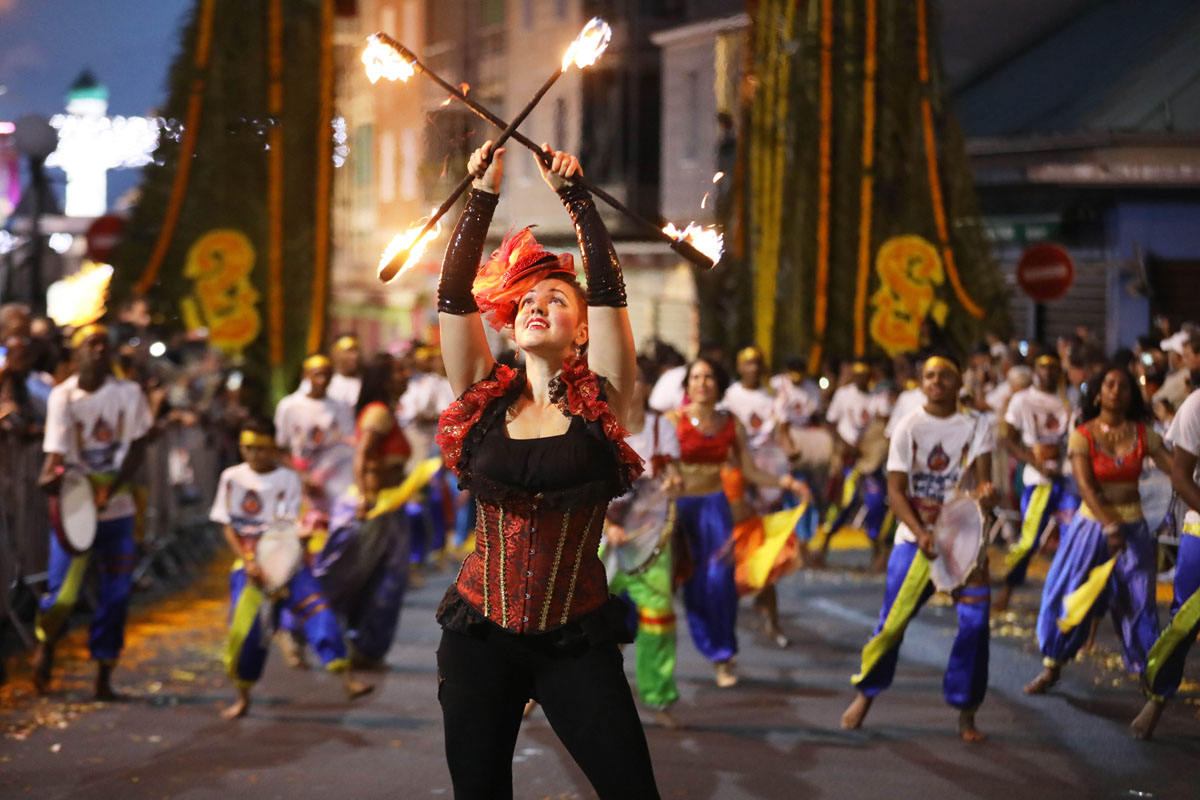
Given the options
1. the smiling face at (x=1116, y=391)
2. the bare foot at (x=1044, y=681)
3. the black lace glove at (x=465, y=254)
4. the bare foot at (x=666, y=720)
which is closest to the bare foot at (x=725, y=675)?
the bare foot at (x=666, y=720)

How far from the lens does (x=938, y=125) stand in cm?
1880

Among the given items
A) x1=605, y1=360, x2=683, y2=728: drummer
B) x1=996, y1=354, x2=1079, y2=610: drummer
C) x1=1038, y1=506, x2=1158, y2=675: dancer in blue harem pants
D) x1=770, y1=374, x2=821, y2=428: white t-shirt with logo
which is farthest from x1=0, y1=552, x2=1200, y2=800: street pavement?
x1=770, y1=374, x2=821, y2=428: white t-shirt with logo

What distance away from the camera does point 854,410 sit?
15945 millimetres

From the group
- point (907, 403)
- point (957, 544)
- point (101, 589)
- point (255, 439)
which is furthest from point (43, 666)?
point (907, 403)

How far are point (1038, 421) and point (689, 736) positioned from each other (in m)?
5.07

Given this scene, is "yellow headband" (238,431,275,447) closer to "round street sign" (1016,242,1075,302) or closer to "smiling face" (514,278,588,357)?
"smiling face" (514,278,588,357)

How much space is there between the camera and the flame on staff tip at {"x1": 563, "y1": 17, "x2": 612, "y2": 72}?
14.6 feet

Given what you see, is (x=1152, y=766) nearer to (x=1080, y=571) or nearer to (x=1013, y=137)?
(x=1080, y=571)

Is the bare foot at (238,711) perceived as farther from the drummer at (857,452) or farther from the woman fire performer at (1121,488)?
the drummer at (857,452)

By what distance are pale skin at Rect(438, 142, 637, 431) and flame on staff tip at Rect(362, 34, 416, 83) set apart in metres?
0.35

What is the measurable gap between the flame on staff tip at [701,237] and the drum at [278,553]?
4820mm

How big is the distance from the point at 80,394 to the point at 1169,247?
17.6 m

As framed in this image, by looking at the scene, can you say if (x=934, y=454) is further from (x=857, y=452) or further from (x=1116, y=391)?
(x=857, y=452)

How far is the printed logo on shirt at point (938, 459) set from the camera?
26.6 feet
